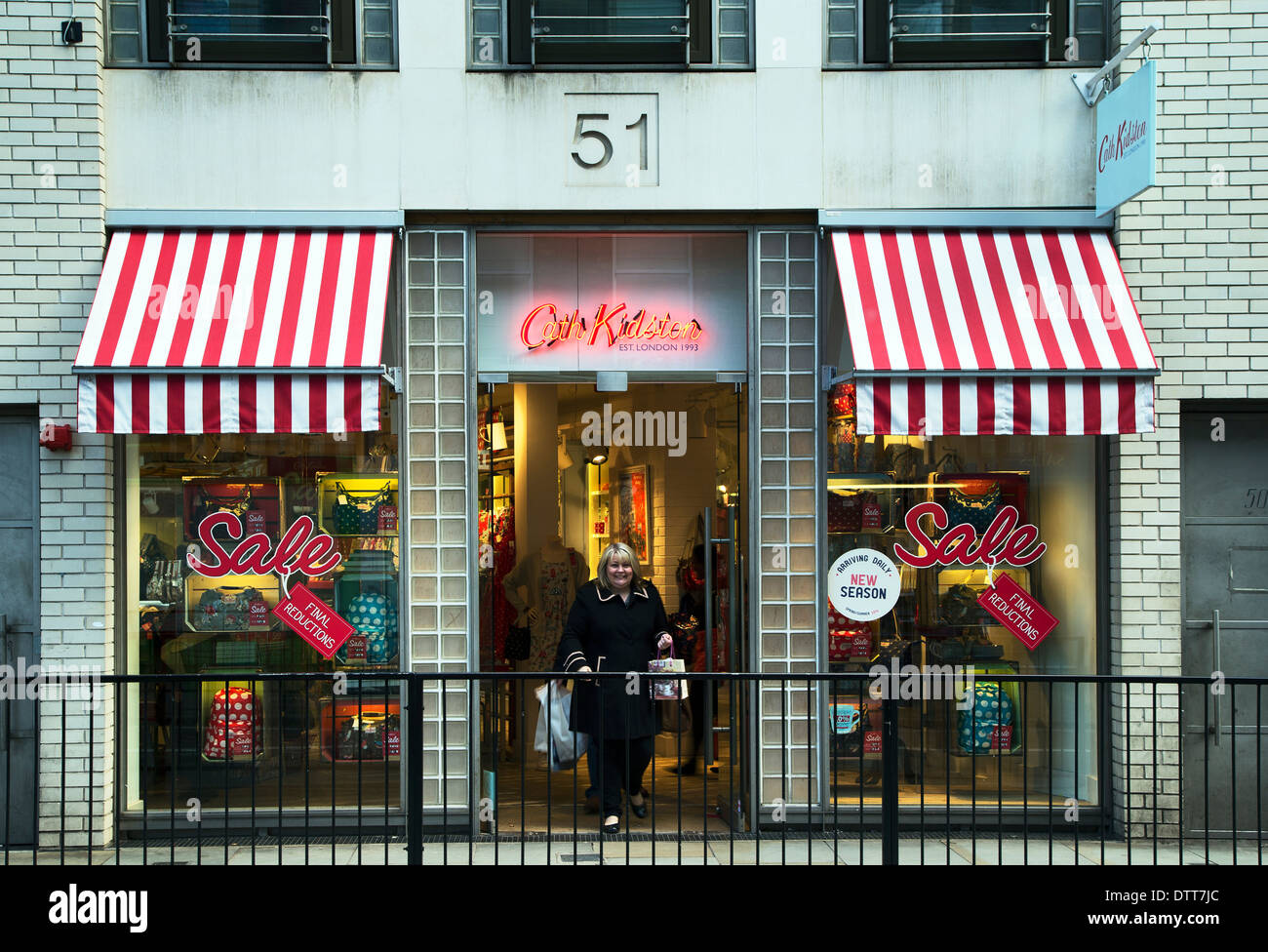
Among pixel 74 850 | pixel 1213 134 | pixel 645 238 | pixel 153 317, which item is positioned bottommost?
pixel 74 850

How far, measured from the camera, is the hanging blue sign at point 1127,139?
23.9 ft

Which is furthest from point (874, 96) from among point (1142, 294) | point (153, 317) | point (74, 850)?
point (74, 850)

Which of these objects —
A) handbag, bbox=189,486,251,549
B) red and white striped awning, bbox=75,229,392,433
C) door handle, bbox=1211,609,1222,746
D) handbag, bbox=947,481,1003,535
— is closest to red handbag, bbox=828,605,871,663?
handbag, bbox=947,481,1003,535

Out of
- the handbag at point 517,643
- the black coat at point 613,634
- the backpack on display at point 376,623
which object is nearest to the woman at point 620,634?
the black coat at point 613,634

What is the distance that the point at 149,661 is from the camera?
27.1ft

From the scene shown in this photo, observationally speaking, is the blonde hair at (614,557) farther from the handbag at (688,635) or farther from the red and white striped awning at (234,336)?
the red and white striped awning at (234,336)

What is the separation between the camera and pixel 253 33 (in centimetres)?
817

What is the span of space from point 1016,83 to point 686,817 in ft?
18.6

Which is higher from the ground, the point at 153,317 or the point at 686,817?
the point at 153,317

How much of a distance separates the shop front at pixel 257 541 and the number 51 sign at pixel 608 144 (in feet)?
4.87

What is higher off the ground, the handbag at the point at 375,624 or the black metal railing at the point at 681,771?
the handbag at the point at 375,624

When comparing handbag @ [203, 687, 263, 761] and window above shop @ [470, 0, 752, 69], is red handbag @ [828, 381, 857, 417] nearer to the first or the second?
window above shop @ [470, 0, 752, 69]

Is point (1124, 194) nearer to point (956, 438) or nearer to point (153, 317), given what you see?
point (956, 438)

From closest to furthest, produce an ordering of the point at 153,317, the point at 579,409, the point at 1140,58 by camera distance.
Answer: the point at 153,317 < the point at 1140,58 < the point at 579,409
